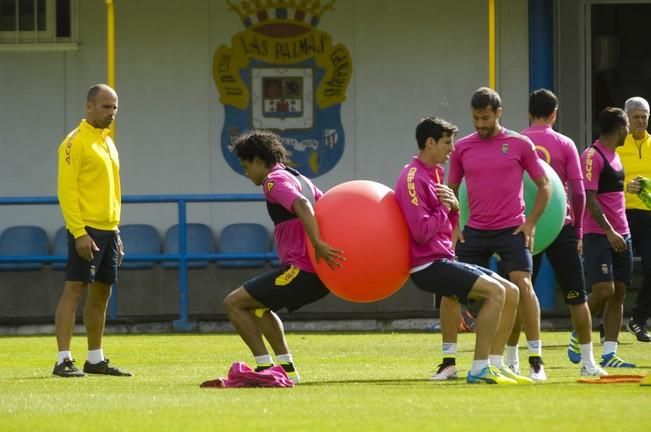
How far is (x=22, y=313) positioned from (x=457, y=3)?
19.0 ft

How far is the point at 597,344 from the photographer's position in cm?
1484

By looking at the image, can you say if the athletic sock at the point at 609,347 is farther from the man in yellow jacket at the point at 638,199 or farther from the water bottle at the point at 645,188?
the man in yellow jacket at the point at 638,199

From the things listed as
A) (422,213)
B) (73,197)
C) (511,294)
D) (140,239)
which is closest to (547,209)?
(511,294)

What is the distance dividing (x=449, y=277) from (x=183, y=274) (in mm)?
8016

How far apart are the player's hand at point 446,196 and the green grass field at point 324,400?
3.55 ft

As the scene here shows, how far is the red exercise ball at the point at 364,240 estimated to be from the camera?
402 inches

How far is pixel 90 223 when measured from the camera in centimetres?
1223

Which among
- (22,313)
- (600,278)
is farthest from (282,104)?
(600,278)

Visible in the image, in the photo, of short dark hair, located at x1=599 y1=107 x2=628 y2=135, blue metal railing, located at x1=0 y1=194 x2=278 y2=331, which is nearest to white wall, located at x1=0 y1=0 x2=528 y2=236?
blue metal railing, located at x1=0 y1=194 x2=278 y2=331

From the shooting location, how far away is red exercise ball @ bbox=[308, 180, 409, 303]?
1021 centimetres

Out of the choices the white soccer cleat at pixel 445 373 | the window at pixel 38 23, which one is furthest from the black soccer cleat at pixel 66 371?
A: the window at pixel 38 23

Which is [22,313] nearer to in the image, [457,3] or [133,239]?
[133,239]

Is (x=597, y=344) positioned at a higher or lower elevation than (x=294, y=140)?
lower

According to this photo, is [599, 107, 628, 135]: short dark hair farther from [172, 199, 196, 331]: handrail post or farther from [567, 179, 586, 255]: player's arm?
[172, 199, 196, 331]: handrail post
